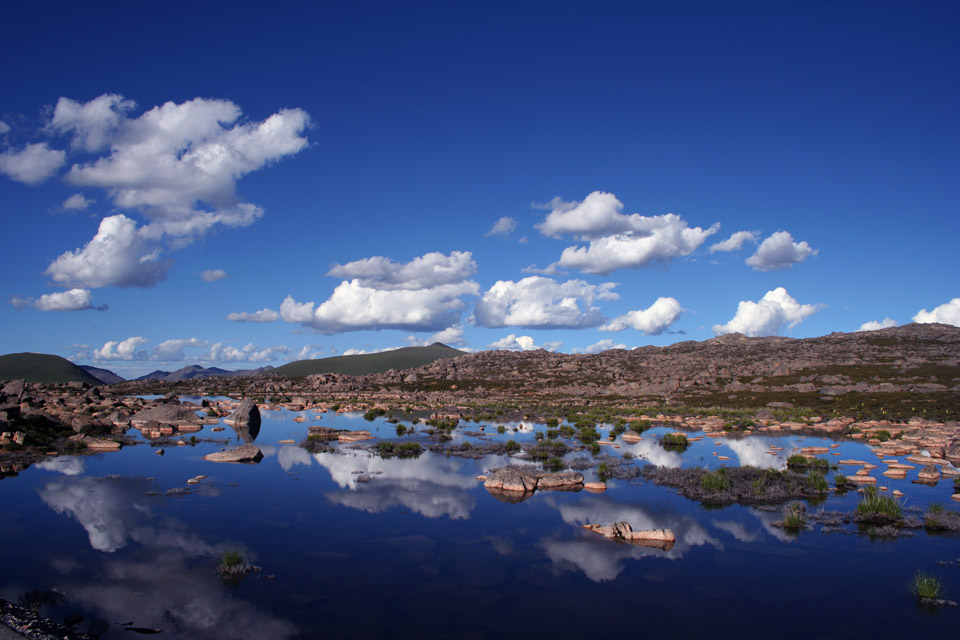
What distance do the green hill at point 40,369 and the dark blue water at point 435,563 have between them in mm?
156617

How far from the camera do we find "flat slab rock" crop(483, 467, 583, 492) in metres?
24.4

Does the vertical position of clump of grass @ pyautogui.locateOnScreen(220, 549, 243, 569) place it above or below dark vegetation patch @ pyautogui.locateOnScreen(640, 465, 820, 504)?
above

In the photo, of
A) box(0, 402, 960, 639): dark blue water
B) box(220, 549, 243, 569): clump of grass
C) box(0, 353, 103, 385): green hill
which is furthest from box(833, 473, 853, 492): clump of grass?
box(0, 353, 103, 385): green hill

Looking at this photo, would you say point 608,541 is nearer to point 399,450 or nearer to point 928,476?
point 399,450

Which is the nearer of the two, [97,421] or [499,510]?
[499,510]

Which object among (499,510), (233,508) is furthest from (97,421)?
(499,510)

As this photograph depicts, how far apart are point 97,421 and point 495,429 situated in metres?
29.6

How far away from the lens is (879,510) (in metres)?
20.4

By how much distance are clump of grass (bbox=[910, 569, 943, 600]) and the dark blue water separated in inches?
14.0

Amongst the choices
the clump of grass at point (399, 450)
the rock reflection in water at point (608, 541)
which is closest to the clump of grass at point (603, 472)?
the rock reflection in water at point (608, 541)

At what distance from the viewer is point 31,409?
42.5m

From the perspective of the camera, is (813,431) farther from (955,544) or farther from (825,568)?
(825,568)

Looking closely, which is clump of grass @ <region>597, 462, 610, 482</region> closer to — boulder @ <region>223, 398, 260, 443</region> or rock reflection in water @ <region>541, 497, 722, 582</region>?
rock reflection in water @ <region>541, 497, 722, 582</region>

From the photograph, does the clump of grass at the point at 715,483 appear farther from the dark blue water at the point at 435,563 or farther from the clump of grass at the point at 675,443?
the clump of grass at the point at 675,443
